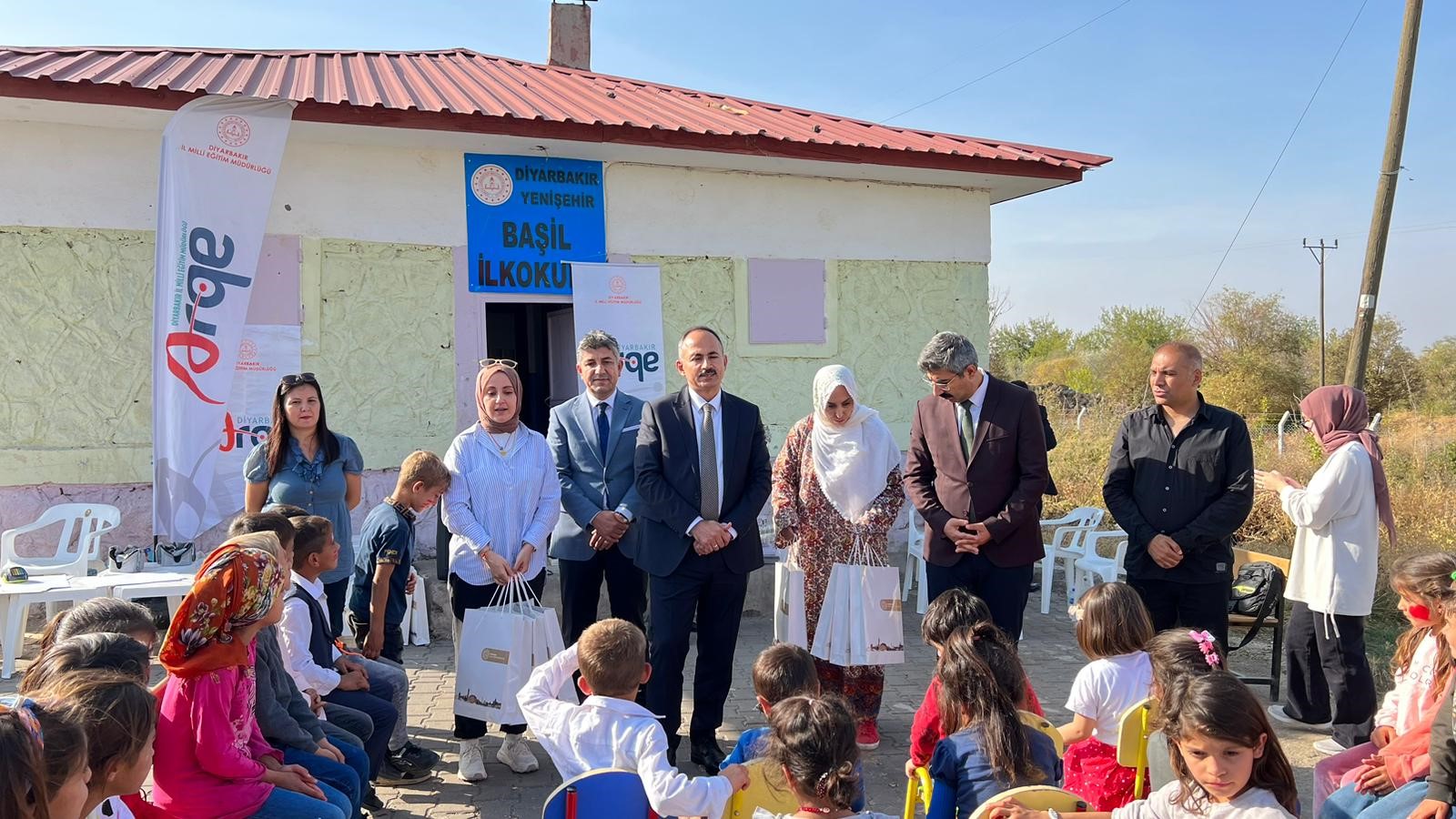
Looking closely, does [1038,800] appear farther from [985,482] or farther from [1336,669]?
[1336,669]

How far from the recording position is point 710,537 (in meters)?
4.26

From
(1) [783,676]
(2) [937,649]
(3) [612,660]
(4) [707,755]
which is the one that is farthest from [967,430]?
(3) [612,660]

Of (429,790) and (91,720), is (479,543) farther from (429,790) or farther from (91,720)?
(91,720)

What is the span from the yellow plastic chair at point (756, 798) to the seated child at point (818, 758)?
0.14 ft

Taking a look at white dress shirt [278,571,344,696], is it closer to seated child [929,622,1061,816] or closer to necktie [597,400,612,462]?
necktie [597,400,612,462]

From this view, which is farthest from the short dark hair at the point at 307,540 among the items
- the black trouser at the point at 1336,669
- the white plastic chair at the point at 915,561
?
the white plastic chair at the point at 915,561

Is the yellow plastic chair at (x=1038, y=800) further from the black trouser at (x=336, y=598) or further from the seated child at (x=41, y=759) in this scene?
the black trouser at (x=336, y=598)

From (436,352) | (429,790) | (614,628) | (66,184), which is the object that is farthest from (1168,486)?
(66,184)

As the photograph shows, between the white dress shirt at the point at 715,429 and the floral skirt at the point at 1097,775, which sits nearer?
the floral skirt at the point at 1097,775

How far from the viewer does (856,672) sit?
4.62 meters

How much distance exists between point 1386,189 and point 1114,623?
35.2 feet

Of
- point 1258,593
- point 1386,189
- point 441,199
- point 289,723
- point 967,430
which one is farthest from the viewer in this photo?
point 1386,189

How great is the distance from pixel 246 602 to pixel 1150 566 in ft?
12.7

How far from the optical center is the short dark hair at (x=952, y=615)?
11.0ft
